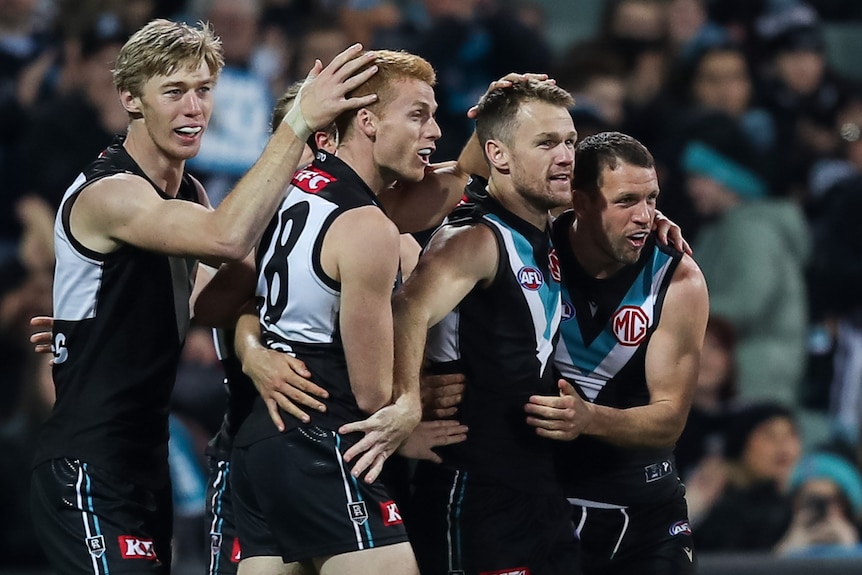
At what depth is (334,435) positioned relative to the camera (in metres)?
4.79

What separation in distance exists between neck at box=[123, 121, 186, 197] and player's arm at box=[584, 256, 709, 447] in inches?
75.8

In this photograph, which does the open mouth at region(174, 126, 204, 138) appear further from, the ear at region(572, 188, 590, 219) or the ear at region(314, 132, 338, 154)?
the ear at region(572, 188, 590, 219)

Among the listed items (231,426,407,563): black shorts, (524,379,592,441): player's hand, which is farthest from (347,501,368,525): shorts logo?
(524,379,592,441): player's hand

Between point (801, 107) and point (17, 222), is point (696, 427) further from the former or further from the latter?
point (17, 222)

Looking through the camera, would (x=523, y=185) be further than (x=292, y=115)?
Yes

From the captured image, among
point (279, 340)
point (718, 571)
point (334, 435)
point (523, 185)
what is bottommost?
point (718, 571)

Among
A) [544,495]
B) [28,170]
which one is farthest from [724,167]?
[544,495]

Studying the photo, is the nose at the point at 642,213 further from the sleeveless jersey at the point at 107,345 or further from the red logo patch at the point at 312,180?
the sleeveless jersey at the point at 107,345

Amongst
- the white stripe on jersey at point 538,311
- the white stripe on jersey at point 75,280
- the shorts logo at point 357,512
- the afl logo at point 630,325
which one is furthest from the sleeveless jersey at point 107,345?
the afl logo at point 630,325

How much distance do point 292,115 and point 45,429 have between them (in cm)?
141

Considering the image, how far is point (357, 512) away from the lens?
470 cm

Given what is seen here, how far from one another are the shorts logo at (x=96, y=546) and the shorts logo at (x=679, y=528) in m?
2.21

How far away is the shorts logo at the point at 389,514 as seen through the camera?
4.74 meters

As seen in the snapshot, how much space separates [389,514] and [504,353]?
0.80 metres
